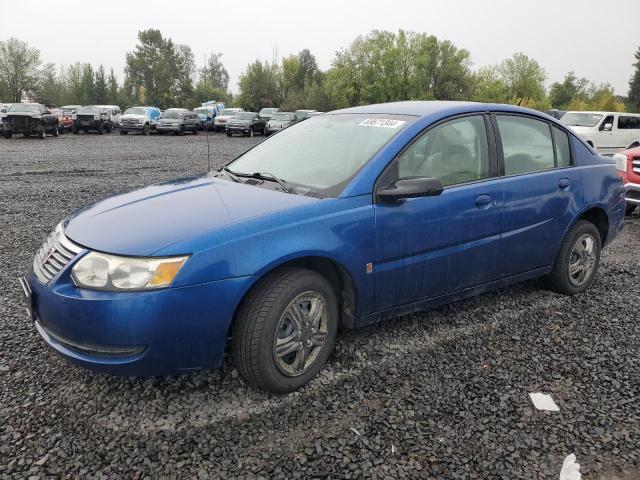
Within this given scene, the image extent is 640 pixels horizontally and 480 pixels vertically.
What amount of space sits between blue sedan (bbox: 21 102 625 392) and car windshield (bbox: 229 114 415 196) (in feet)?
0.05

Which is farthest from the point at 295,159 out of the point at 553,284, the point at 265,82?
the point at 265,82

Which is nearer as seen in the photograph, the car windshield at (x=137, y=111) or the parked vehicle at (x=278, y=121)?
the parked vehicle at (x=278, y=121)

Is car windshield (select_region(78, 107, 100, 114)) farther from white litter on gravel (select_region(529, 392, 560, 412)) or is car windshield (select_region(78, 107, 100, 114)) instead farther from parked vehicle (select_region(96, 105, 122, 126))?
white litter on gravel (select_region(529, 392, 560, 412))

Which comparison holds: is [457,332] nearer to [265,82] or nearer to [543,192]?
[543,192]

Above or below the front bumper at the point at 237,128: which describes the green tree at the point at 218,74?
above

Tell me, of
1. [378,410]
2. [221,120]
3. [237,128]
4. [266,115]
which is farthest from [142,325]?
[266,115]

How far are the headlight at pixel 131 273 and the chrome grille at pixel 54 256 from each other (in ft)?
0.69

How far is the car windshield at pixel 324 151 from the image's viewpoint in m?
3.33

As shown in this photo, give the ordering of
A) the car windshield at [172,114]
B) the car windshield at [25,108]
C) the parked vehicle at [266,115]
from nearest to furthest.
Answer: the car windshield at [25,108] → the car windshield at [172,114] → the parked vehicle at [266,115]

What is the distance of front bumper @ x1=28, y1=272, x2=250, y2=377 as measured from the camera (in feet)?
8.32

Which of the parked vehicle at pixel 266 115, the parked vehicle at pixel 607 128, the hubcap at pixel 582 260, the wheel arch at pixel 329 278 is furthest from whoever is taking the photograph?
the parked vehicle at pixel 266 115

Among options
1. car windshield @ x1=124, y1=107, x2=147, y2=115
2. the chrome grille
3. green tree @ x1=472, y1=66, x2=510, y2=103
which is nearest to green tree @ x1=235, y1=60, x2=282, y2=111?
green tree @ x1=472, y1=66, x2=510, y2=103

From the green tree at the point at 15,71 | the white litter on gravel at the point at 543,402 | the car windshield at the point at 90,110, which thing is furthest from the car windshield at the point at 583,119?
the green tree at the point at 15,71

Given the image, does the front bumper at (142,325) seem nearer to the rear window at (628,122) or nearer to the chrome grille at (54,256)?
the chrome grille at (54,256)
